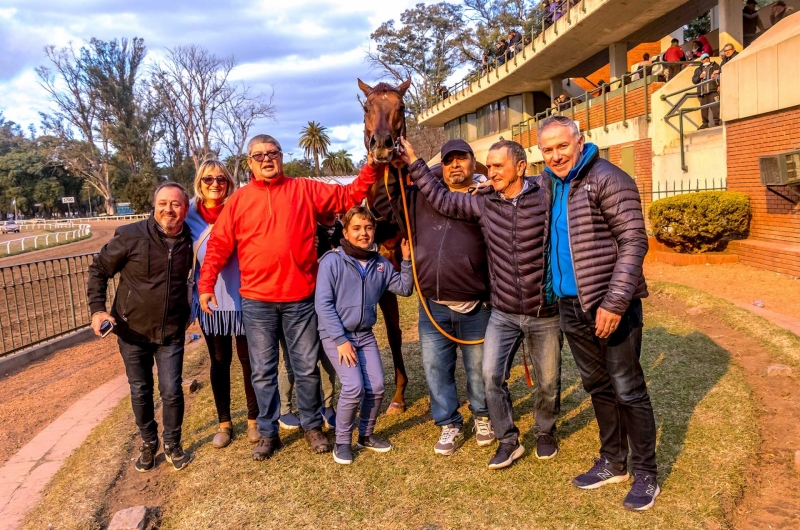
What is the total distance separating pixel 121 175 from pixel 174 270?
2508 inches

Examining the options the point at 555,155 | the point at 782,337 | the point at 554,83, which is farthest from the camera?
the point at 554,83

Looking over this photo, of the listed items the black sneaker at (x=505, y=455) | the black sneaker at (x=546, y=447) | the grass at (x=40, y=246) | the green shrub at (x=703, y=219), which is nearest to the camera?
the black sneaker at (x=505, y=455)

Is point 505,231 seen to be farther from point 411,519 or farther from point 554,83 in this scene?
point 554,83

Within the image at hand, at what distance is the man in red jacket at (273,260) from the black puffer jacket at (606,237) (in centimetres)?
138

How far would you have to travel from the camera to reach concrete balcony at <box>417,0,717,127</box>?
18.3 meters

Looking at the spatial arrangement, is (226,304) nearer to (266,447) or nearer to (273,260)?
(273,260)

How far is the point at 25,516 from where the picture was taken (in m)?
3.54

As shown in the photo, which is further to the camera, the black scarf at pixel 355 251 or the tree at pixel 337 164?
the tree at pixel 337 164

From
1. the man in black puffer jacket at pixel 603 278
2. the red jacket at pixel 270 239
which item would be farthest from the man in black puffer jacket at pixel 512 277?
the red jacket at pixel 270 239

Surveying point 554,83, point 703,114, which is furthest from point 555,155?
point 554,83

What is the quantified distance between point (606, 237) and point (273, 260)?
205 centimetres

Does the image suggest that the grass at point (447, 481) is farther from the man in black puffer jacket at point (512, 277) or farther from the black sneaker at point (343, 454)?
the man in black puffer jacket at point (512, 277)

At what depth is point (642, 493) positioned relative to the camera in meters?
3.08

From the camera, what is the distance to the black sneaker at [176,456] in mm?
4004
